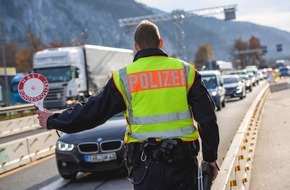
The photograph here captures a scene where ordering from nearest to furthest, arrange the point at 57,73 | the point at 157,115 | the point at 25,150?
the point at 157,115 < the point at 25,150 < the point at 57,73

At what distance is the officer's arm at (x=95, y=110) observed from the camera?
3924mm

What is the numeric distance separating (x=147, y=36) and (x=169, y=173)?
0.98m

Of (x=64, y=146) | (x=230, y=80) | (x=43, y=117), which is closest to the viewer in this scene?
(x=43, y=117)

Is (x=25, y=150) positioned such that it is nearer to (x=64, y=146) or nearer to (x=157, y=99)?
(x=64, y=146)

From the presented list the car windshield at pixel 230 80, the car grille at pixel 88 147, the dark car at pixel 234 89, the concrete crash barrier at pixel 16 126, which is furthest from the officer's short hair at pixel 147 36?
the car windshield at pixel 230 80

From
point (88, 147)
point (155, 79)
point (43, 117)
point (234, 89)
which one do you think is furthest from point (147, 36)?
point (234, 89)

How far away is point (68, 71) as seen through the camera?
29.0 m

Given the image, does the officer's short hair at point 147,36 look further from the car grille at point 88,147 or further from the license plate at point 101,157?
the car grille at point 88,147

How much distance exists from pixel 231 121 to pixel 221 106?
7.59 meters

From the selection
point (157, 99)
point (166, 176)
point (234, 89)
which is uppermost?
point (157, 99)

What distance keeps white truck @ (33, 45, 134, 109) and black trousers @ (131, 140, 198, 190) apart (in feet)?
83.6

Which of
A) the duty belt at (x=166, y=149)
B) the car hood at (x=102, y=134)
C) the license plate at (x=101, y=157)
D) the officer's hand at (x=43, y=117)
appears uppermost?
the officer's hand at (x=43, y=117)

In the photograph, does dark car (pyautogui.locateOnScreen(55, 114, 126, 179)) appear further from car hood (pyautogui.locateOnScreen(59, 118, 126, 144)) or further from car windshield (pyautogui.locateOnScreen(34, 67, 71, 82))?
car windshield (pyautogui.locateOnScreen(34, 67, 71, 82))

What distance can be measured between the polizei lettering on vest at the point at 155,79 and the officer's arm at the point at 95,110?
0.14 meters
